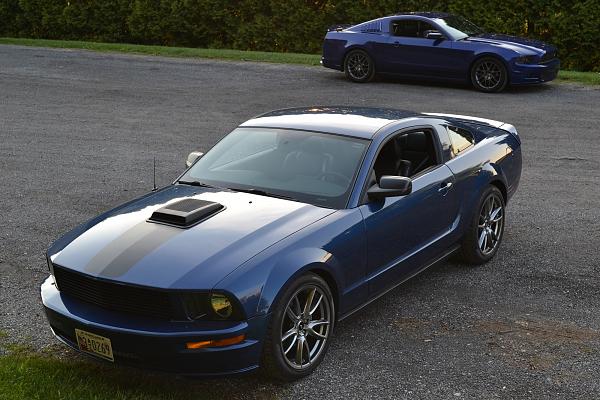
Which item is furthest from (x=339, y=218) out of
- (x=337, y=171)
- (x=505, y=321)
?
(x=505, y=321)

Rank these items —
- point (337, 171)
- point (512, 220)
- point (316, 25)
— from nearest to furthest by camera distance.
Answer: point (337, 171) < point (512, 220) < point (316, 25)

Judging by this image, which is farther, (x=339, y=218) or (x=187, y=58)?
(x=187, y=58)

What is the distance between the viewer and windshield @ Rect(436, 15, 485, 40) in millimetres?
16203

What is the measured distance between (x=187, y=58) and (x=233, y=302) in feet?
55.4

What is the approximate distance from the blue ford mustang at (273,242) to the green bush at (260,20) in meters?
12.8

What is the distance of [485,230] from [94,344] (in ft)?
12.6

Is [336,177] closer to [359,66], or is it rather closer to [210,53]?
[359,66]

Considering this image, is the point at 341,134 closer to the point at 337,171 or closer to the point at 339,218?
the point at 337,171

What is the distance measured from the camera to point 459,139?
724 centimetres

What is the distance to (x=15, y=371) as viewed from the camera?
5141 mm

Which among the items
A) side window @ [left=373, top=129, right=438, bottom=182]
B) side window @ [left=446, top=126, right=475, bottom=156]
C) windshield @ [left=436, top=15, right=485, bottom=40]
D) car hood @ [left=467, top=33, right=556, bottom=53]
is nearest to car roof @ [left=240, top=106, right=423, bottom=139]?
side window @ [left=373, top=129, right=438, bottom=182]

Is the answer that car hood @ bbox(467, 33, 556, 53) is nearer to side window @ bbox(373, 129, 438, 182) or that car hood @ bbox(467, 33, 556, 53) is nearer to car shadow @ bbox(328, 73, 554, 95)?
car shadow @ bbox(328, 73, 554, 95)

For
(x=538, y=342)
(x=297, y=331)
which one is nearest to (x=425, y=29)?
(x=538, y=342)

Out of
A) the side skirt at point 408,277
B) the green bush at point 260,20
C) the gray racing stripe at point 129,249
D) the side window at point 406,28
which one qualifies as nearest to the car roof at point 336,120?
the side skirt at point 408,277
